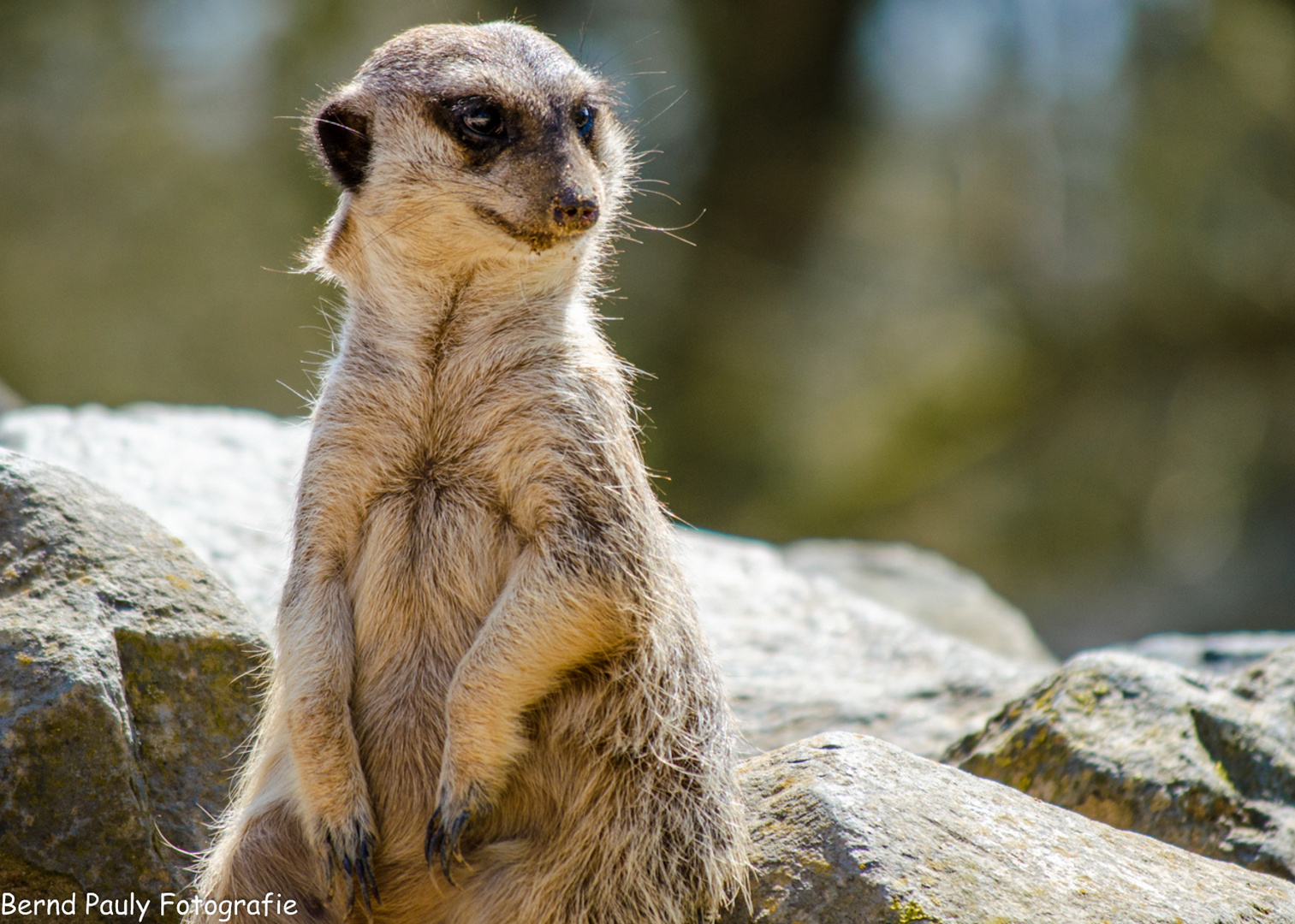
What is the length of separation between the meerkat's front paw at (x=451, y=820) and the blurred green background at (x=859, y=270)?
10835mm

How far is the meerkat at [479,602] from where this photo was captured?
317 centimetres

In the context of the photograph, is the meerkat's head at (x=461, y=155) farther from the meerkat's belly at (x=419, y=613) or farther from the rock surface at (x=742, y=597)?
the rock surface at (x=742, y=597)

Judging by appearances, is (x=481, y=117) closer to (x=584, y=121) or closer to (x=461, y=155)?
(x=461, y=155)

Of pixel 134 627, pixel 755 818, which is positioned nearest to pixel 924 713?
pixel 755 818

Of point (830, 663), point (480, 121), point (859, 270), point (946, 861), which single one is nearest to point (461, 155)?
point (480, 121)

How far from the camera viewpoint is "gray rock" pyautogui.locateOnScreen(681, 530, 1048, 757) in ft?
16.7

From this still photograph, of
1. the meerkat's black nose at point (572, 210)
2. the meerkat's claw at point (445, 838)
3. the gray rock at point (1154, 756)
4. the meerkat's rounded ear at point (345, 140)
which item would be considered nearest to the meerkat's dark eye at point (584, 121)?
the meerkat's black nose at point (572, 210)

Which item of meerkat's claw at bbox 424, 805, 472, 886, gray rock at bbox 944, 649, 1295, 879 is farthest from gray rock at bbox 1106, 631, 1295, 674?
meerkat's claw at bbox 424, 805, 472, 886

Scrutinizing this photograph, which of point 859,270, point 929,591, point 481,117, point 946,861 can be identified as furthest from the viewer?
point 859,270

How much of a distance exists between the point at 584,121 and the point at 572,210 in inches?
24.7

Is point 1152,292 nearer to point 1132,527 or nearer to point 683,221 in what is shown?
point 1132,527

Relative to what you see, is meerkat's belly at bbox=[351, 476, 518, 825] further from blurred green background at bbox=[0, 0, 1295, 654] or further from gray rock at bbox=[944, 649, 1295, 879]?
blurred green background at bbox=[0, 0, 1295, 654]

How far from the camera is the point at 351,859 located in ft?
10.5

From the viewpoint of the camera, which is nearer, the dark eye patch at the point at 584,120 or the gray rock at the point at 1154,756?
the dark eye patch at the point at 584,120
